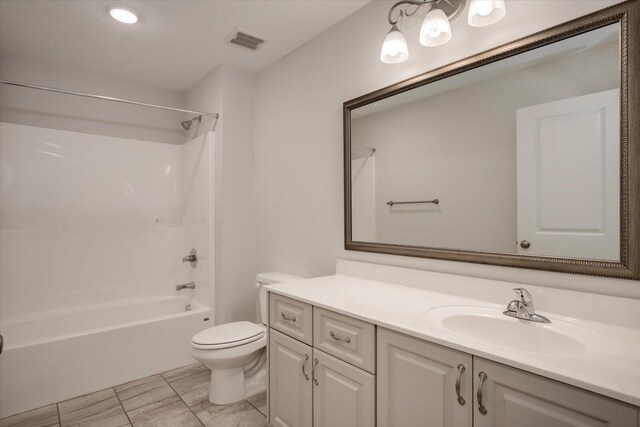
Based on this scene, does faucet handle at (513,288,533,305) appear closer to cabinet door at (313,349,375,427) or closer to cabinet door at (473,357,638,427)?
cabinet door at (473,357,638,427)

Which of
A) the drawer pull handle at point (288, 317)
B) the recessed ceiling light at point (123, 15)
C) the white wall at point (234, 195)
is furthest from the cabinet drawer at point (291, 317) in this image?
the recessed ceiling light at point (123, 15)

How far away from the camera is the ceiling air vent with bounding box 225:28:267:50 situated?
7.76 feet

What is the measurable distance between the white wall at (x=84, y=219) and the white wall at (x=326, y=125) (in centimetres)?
111

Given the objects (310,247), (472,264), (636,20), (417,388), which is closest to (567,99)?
(636,20)

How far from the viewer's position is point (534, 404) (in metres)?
0.87

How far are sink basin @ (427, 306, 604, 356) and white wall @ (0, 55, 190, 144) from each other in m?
3.22

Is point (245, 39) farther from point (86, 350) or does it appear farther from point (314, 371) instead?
point (86, 350)

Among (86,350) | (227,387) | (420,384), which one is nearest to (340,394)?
(420,384)

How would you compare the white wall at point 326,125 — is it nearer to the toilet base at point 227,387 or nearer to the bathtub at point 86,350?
the toilet base at point 227,387

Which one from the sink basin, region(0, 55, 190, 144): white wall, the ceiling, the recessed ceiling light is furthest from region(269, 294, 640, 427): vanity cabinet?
region(0, 55, 190, 144): white wall

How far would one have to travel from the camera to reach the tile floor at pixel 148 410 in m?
2.01

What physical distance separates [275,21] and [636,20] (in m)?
1.84

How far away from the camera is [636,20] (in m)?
1.12

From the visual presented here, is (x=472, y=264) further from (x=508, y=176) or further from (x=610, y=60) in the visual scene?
(x=610, y=60)
